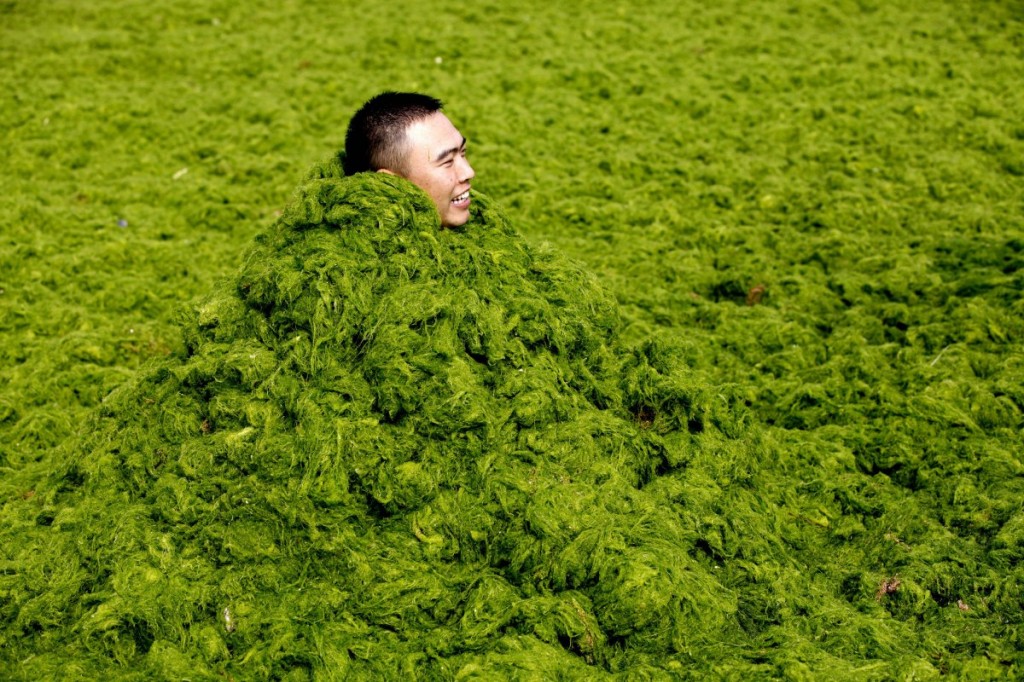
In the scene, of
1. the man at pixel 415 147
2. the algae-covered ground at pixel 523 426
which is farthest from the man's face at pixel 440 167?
the algae-covered ground at pixel 523 426

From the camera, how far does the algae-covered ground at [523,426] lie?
8.36 feet

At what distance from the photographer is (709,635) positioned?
2551 mm

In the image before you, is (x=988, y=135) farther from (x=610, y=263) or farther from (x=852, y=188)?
(x=610, y=263)

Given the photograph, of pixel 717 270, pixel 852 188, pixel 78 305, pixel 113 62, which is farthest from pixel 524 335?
pixel 113 62

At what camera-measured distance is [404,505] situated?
2750 millimetres

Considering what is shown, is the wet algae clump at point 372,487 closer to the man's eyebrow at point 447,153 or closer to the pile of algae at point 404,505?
the pile of algae at point 404,505

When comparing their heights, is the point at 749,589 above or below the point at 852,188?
below

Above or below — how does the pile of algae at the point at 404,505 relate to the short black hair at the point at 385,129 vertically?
below

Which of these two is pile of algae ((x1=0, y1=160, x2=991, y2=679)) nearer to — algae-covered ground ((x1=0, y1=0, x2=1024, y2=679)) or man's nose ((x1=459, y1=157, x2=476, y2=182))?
algae-covered ground ((x1=0, y1=0, x2=1024, y2=679))

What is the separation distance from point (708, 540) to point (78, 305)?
3838mm

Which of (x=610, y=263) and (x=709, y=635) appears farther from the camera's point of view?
(x=610, y=263)

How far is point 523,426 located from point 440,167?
116 centimetres

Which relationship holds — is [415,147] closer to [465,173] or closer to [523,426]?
[465,173]

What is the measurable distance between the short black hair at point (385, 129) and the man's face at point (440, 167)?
0.03m
